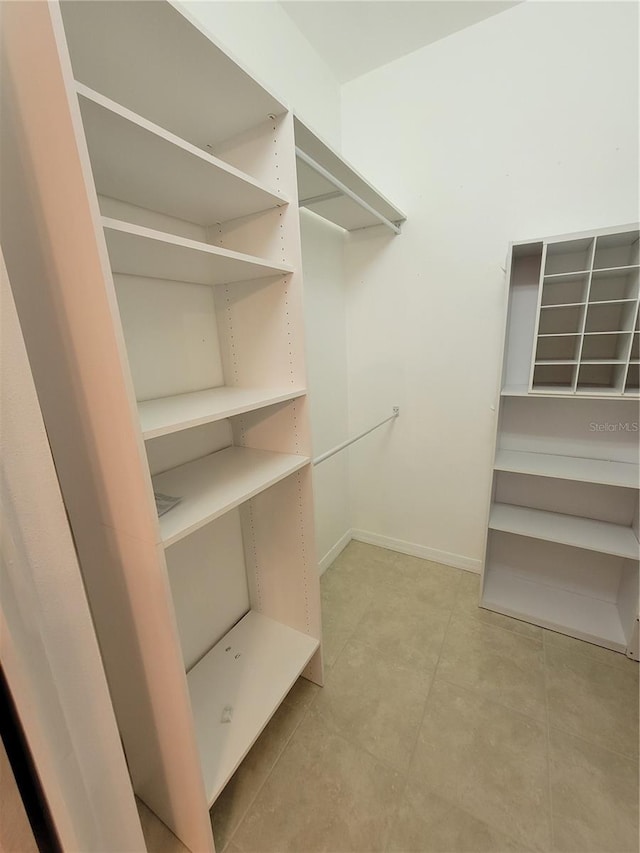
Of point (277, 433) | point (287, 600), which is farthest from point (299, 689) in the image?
point (277, 433)

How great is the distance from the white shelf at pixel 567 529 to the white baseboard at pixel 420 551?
1.61 ft

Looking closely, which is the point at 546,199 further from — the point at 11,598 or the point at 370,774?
the point at 370,774

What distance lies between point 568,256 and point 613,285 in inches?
9.5

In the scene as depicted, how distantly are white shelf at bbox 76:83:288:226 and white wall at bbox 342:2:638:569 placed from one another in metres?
1.24

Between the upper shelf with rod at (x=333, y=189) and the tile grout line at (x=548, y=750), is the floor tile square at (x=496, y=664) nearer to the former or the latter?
the tile grout line at (x=548, y=750)

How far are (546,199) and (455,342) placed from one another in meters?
0.77

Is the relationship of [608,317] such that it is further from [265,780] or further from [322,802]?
[265,780]

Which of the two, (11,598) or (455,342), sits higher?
(455,342)

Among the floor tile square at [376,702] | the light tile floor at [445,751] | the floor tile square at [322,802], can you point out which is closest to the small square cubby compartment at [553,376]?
the light tile floor at [445,751]

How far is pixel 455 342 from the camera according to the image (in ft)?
6.76

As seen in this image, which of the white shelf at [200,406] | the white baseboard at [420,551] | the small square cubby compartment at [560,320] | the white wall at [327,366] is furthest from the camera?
the white baseboard at [420,551]

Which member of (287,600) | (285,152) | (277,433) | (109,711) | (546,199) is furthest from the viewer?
(546,199)

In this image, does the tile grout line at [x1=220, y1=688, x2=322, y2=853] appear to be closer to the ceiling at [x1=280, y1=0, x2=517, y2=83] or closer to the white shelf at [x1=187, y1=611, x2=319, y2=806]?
the white shelf at [x1=187, y1=611, x2=319, y2=806]

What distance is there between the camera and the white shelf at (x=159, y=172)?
70 centimetres
